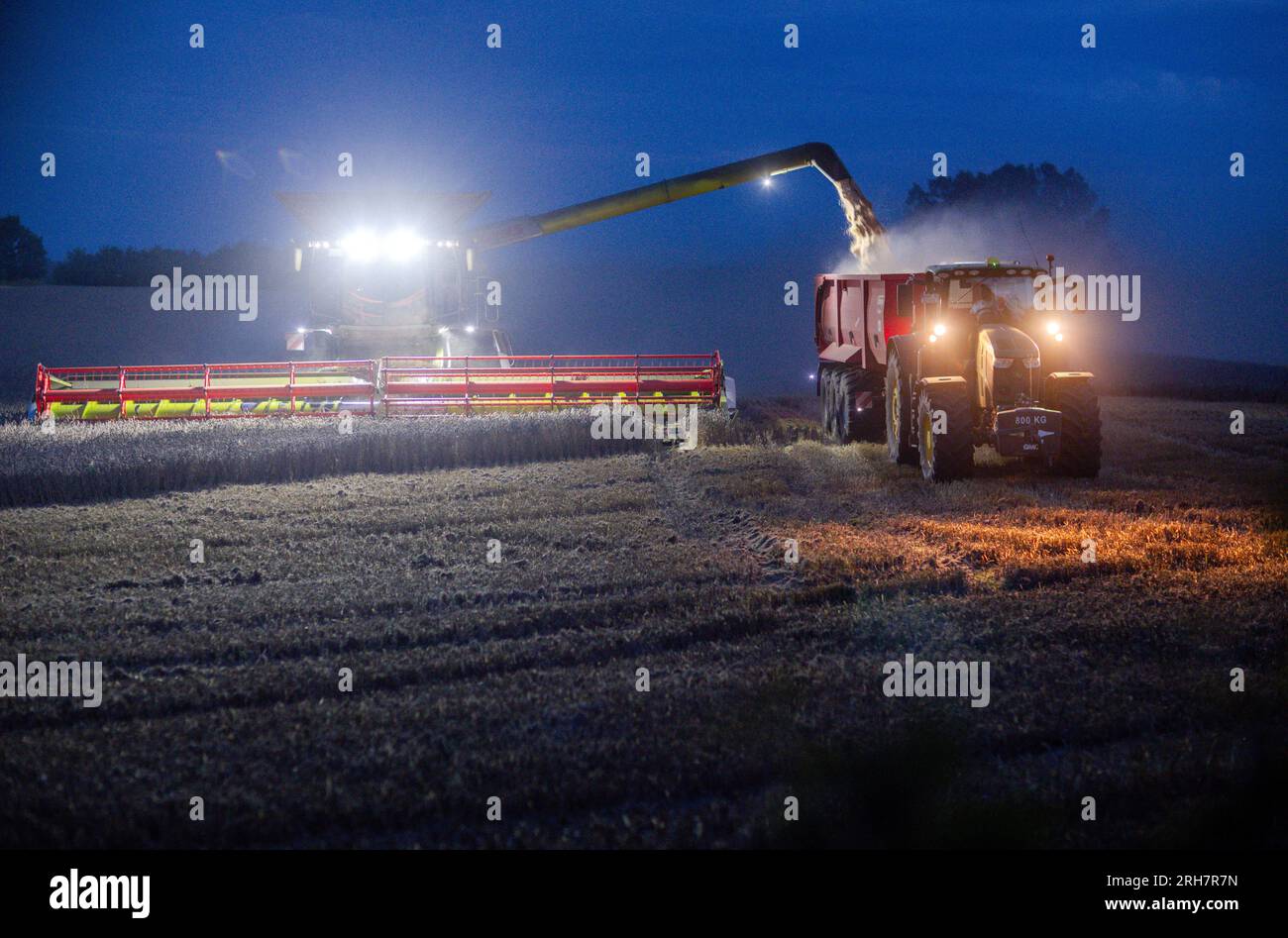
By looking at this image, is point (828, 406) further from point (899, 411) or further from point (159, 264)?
point (159, 264)

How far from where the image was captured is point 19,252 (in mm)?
53719

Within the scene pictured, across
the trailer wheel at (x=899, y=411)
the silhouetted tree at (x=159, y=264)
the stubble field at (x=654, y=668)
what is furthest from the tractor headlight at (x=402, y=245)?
the silhouetted tree at (x=159, y=264)

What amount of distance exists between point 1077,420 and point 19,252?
5460cm

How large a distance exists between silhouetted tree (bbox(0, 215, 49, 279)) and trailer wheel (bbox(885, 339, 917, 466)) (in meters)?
50.9

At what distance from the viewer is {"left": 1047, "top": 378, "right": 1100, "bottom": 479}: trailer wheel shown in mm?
11656

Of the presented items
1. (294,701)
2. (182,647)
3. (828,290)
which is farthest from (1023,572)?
(828,290)

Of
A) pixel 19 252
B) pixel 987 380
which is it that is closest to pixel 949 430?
pixel 987 380

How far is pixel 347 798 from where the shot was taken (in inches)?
184

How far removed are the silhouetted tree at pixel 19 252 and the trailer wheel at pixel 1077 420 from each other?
5321cm

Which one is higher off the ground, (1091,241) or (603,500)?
(1091,241)

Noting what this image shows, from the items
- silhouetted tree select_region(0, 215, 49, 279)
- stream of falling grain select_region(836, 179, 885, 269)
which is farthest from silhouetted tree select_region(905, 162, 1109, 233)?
silhouetted tree select_region(0, 215, 49, 279)

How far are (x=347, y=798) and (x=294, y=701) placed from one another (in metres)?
1.35

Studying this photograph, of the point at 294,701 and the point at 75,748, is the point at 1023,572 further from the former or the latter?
the point at 75,748

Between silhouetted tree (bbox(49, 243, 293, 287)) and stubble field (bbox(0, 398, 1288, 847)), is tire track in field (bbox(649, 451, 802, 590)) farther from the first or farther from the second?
silhouetted tree (bbox(49, 243, 293, 287))
